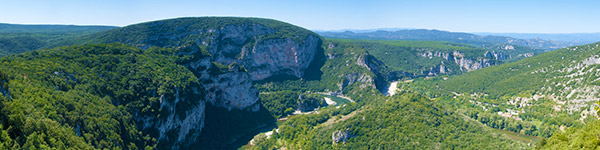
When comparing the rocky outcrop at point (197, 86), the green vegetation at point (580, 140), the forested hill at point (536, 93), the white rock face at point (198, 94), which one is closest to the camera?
the green vegetation at point (580, 140)

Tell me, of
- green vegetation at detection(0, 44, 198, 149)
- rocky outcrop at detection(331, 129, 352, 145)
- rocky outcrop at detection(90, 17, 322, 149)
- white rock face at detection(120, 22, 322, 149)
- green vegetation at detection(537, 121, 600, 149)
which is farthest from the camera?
rocky outcrop at detection(331, 129, 352, 145)

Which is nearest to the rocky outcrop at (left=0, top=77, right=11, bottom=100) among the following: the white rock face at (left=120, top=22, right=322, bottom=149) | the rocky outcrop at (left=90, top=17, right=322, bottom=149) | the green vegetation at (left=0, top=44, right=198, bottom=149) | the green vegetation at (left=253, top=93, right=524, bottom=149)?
the green vegetation at (left=0, top=44, right=198, bottom=149)

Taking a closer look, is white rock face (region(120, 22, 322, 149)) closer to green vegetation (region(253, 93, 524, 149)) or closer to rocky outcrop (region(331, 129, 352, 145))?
green vegetation (region(253, 93, 524, 149))

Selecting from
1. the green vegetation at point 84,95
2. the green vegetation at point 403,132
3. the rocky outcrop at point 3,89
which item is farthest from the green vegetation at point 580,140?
the rocky outcrop at point 3,89

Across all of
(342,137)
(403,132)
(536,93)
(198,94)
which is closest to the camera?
(403,132)

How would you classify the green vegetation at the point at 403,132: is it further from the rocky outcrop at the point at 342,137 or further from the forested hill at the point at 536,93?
the forested hill at the point at 536,93

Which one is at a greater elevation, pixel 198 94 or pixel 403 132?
pixel 198 94

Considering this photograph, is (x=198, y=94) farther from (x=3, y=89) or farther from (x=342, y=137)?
(x=3, y=89)

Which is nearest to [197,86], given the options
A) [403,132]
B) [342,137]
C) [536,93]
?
[342,137]

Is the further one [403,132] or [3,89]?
[403,132]

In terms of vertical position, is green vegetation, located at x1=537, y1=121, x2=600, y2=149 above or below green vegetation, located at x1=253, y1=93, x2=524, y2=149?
above
